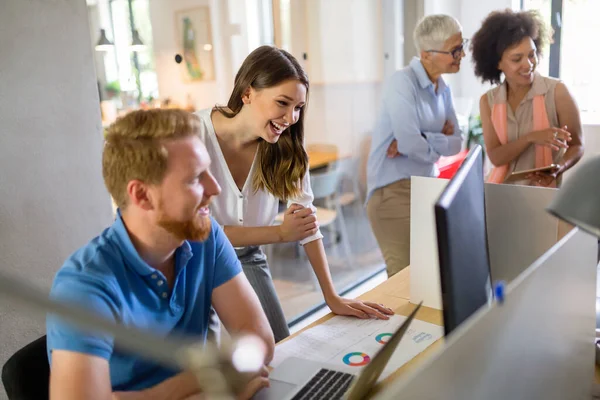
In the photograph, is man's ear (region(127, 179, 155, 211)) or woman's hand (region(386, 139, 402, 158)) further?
woman's hand (region(386, 139, 402, 158))

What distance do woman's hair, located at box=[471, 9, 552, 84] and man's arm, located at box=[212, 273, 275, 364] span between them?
1.80 meters

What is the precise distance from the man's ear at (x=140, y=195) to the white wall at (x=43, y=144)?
92cm

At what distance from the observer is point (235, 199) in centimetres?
177

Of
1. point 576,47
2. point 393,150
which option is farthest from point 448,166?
point 576,47

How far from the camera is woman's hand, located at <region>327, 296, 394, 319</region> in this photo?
61.4 inches

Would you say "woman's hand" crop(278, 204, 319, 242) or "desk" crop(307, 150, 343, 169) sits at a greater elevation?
"woman's hand" crop(278, 204, 319, 242)

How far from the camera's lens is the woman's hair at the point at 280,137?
1652mm

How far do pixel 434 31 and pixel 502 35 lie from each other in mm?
308

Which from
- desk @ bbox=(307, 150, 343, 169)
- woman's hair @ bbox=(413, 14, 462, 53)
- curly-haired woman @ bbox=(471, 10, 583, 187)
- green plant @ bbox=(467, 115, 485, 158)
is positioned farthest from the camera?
green plant @ bbox=(467, 115, 485, 158)

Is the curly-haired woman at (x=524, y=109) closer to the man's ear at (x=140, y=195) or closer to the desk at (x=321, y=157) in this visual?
the desk at (x=321, y=157)

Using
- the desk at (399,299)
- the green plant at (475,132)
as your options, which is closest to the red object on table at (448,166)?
the green plant at (475,132)

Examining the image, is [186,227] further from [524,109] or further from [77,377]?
[524,109]

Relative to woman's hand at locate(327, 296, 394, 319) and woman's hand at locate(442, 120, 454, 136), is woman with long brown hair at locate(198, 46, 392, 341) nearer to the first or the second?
woman's hand at locate(327, 296, 394, 319)

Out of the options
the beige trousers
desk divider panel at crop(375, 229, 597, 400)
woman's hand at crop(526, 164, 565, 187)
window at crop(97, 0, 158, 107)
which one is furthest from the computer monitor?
window at crop(97, 0, 158, 107)
